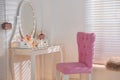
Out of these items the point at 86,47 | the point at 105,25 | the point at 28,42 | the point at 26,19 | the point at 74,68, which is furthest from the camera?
the point at 26,19

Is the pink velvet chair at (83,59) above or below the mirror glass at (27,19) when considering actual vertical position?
below

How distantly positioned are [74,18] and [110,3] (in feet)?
2.19

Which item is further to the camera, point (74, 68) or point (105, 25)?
point (105, 25)

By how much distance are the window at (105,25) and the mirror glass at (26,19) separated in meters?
0.94

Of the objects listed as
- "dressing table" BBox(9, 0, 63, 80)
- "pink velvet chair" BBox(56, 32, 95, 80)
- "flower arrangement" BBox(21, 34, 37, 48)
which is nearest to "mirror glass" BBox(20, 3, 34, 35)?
"dressing table" BBox(9, 0, 63, 80)

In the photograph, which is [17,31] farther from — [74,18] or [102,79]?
[102,79]

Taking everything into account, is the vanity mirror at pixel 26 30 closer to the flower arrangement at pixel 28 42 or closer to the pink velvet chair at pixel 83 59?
the flower arrangement at pixel 28 42

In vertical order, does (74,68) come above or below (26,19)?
below

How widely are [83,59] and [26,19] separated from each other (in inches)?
46.9

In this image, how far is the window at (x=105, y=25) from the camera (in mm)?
3695

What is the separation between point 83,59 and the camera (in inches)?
137

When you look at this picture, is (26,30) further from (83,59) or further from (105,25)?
(105,25)

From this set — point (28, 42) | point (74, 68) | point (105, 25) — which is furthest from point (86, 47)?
point (28, 42)

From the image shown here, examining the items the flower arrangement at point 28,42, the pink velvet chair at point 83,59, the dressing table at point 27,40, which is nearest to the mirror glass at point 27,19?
the dressing table at point 27,40
